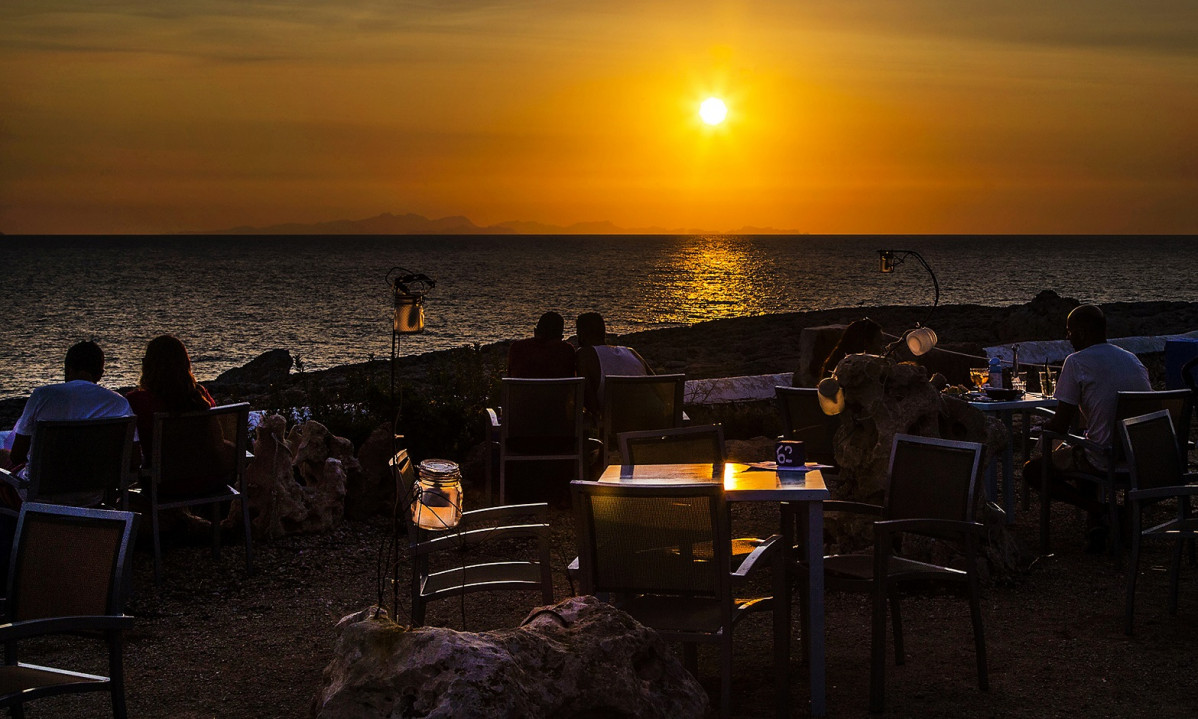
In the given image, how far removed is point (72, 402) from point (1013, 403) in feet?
17.1

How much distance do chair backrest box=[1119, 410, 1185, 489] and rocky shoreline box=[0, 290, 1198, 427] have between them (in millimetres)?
8728

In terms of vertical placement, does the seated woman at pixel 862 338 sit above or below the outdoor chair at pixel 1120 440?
above

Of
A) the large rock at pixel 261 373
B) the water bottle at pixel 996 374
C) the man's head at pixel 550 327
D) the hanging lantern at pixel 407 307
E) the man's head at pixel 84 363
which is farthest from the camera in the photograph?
the large rock at pixel 261 373

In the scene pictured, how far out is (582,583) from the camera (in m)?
3.87

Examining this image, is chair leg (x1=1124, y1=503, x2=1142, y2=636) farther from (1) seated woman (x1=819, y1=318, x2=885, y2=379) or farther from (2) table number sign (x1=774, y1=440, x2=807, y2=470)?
(1) seated woman (x1=819, y1=318, x2=885, y2=379)

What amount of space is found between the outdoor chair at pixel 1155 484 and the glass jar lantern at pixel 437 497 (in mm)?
2766

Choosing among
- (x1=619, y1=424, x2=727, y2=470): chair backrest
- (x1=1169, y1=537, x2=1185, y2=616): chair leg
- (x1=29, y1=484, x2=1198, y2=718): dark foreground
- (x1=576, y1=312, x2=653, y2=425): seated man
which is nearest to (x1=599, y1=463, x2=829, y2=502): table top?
(x1=619, y1=424, x2=727, y2=470): chair backrest

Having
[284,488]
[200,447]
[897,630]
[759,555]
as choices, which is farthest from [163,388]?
[897,630]

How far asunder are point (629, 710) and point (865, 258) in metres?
118

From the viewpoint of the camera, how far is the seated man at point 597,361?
782 centimetres

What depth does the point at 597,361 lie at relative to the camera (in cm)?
785

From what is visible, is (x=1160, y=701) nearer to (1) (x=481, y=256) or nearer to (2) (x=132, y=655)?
(2) (x=132, y=655)

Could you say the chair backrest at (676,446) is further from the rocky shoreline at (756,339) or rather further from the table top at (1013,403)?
the rocky shoreline at (756,339)

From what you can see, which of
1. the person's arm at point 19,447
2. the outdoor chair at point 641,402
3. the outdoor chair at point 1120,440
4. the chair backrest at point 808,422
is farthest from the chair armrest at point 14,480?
the outdoor chair at point 1120,440
